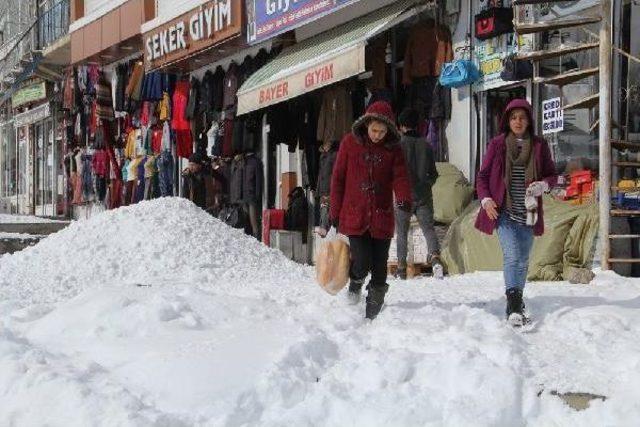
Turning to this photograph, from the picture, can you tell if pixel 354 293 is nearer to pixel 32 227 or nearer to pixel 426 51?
pixel 426 51

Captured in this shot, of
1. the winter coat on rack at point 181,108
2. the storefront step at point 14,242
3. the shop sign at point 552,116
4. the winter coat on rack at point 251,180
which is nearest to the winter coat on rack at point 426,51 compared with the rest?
→ the shop sign at point 552,116

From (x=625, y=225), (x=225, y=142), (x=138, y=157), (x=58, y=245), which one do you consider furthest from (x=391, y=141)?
(x=138, y=157)

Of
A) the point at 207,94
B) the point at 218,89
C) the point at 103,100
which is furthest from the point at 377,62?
the point at 103,100

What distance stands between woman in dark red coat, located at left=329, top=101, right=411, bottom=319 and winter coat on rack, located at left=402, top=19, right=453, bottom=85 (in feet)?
15.6

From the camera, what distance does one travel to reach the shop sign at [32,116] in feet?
79.8

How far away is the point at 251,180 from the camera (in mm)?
14102

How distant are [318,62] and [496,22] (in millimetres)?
2444

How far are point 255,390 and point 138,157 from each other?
15.1 m

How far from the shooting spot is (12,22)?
27297 millimetres

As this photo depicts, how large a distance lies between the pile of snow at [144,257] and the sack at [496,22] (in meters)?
3.64

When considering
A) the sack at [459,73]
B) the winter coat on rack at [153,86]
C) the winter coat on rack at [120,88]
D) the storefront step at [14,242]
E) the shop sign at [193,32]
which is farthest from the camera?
the winter coat on rack at [120,88]

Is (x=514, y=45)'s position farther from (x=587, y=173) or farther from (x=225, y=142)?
(x=225, y=142)

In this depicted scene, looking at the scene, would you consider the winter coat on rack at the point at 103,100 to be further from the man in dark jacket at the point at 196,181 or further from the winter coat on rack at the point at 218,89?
the man in dark jacket at the point at 196,181

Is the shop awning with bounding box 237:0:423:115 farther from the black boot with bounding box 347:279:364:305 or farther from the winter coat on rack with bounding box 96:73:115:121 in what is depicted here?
the winter coat on rack with bounding box 96:73:115:121
